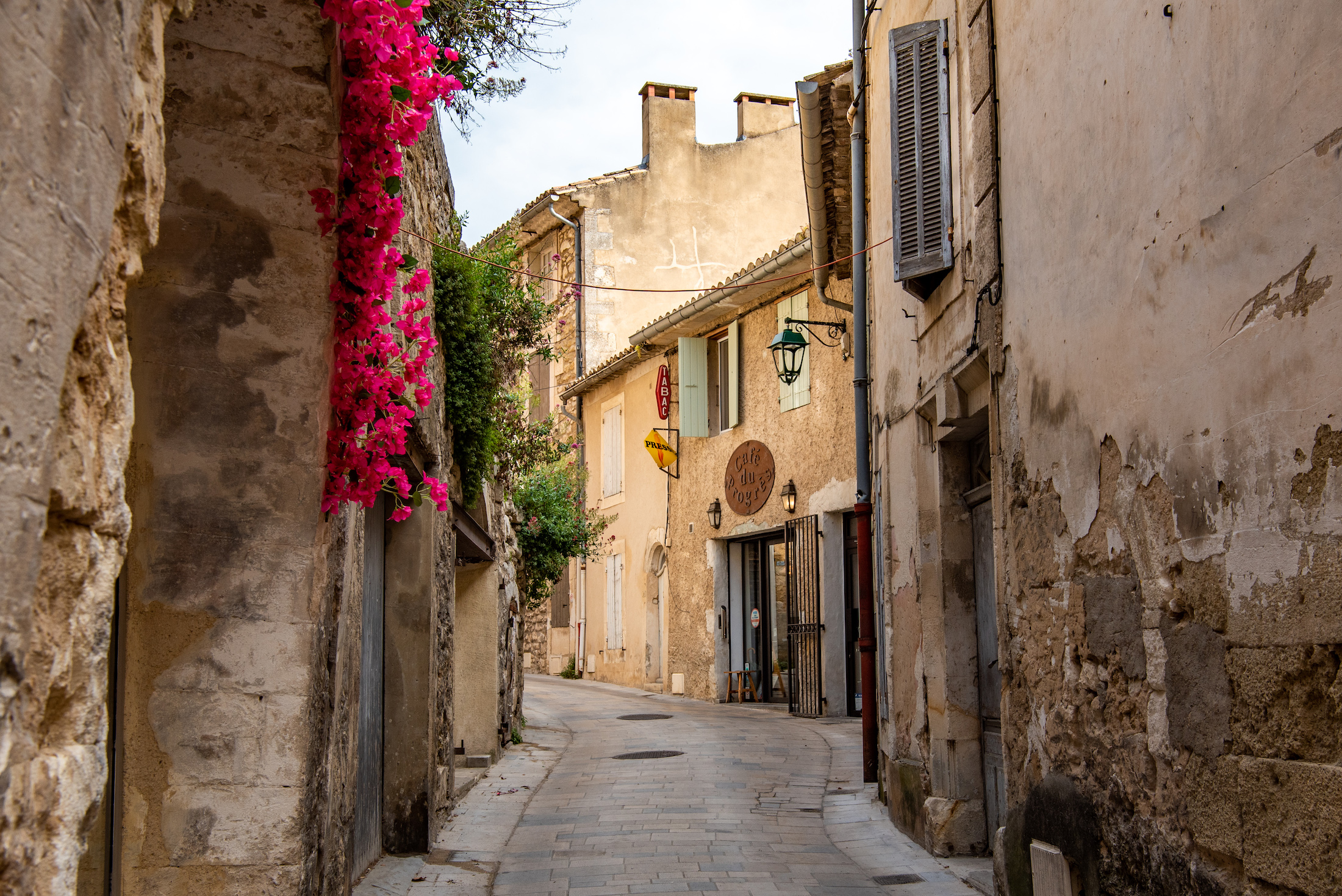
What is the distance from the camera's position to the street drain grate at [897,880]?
5992mm

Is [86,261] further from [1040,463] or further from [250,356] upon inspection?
[1040,463]

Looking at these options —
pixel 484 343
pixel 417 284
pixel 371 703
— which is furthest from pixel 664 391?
pixel 417 284

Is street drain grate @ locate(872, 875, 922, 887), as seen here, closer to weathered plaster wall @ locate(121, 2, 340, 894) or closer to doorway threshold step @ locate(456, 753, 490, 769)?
weathered plaster wall @ locate(121, 2, 340, 894)

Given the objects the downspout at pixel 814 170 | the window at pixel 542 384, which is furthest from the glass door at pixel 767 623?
the window at pixel 542 384

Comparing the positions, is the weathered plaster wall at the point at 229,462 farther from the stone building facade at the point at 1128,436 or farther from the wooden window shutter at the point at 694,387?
the wooden window shutter at the point at 694,387

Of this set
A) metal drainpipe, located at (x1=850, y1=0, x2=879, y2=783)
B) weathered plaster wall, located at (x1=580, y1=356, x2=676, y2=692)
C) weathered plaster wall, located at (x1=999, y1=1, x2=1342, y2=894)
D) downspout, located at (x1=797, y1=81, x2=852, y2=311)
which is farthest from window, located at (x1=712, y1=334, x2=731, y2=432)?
weathered plaster wall, located at (x1=999, y1=1, x2=1342, y2=894)

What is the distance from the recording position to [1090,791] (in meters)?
4.45

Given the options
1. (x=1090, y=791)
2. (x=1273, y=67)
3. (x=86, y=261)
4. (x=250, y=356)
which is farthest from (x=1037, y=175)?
(x=86, y=261)

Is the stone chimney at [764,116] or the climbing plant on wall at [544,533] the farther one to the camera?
the stone chimney at [764,116]

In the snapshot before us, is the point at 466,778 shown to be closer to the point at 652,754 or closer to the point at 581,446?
the point at 652,754

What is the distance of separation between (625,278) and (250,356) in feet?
58.9

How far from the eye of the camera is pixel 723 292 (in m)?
15.4

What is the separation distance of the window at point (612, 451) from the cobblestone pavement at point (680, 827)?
8.59 meters

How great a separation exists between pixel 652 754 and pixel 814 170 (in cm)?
547
